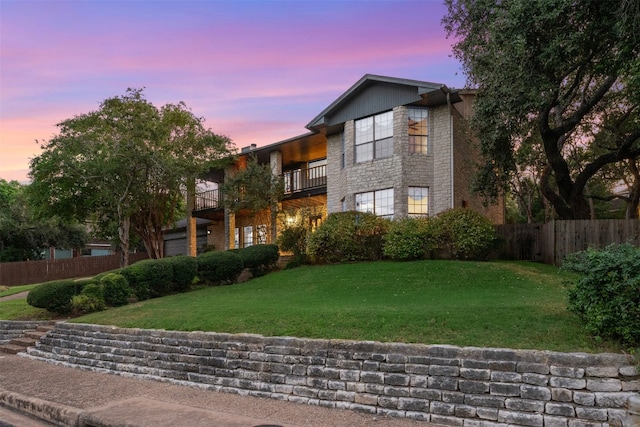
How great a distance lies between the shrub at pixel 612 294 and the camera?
5.16m

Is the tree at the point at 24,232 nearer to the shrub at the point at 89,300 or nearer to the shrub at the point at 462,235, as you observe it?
the shrub at the point at 89,300

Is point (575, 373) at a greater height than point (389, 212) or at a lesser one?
lesser

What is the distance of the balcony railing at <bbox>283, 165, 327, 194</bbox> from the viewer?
23062mm

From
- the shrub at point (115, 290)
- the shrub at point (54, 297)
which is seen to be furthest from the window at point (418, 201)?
the shrub at point (54, 297)

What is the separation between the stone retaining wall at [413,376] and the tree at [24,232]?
26.5 meters

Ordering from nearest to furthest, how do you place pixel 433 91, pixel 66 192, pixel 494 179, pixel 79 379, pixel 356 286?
pixel 79 379
pixel 356 286
pixel 494 179
pixel 433 91
pixel 66 192

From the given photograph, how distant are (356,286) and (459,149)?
8.86 m

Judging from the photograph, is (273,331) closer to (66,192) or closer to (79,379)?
(79,379)

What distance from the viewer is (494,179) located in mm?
15266

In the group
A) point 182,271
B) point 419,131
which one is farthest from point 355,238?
point 182,271

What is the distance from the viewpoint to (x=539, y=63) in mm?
10688

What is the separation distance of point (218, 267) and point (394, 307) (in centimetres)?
851

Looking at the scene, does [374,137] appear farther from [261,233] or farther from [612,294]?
[612,294]

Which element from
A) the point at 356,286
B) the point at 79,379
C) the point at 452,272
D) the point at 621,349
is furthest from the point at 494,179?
the point at 79,379
